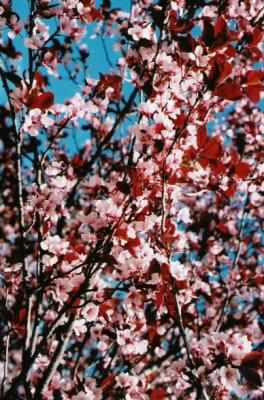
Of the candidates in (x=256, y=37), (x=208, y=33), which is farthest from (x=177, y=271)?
(x=256, y=37)

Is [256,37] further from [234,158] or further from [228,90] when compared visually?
[228,90]

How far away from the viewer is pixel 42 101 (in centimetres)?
195

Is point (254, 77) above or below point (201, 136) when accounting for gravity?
above

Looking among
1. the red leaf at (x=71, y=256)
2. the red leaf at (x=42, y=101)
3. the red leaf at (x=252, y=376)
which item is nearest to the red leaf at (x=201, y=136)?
the red leaf at (x=42, y=101)

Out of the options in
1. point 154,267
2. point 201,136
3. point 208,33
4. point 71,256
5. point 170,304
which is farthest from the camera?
point 71,256

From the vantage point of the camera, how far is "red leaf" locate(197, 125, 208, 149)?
6.39ft

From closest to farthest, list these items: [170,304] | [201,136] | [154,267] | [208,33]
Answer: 1. [208,33]
2. [154,267]
3. [201,136]
4. [170,304]

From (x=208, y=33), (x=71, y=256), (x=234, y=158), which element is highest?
(x=208, y=33)

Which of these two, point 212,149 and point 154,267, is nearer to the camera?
point 154,267

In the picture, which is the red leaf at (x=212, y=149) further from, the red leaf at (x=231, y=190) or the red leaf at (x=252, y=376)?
the red leaf at (x=252, y=376)

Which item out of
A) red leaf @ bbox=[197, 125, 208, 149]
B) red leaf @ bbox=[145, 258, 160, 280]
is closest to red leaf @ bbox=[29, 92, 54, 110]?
red leaf @ bbox=[197, 125, 208, 149]

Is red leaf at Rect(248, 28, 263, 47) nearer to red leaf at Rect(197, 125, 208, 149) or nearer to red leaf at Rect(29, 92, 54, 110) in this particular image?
red leaf at Rect(197, 125, 208, 149)

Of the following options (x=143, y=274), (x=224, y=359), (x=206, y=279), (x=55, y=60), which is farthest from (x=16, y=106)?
(x=206, y=279)

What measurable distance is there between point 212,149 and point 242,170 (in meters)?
0.41
